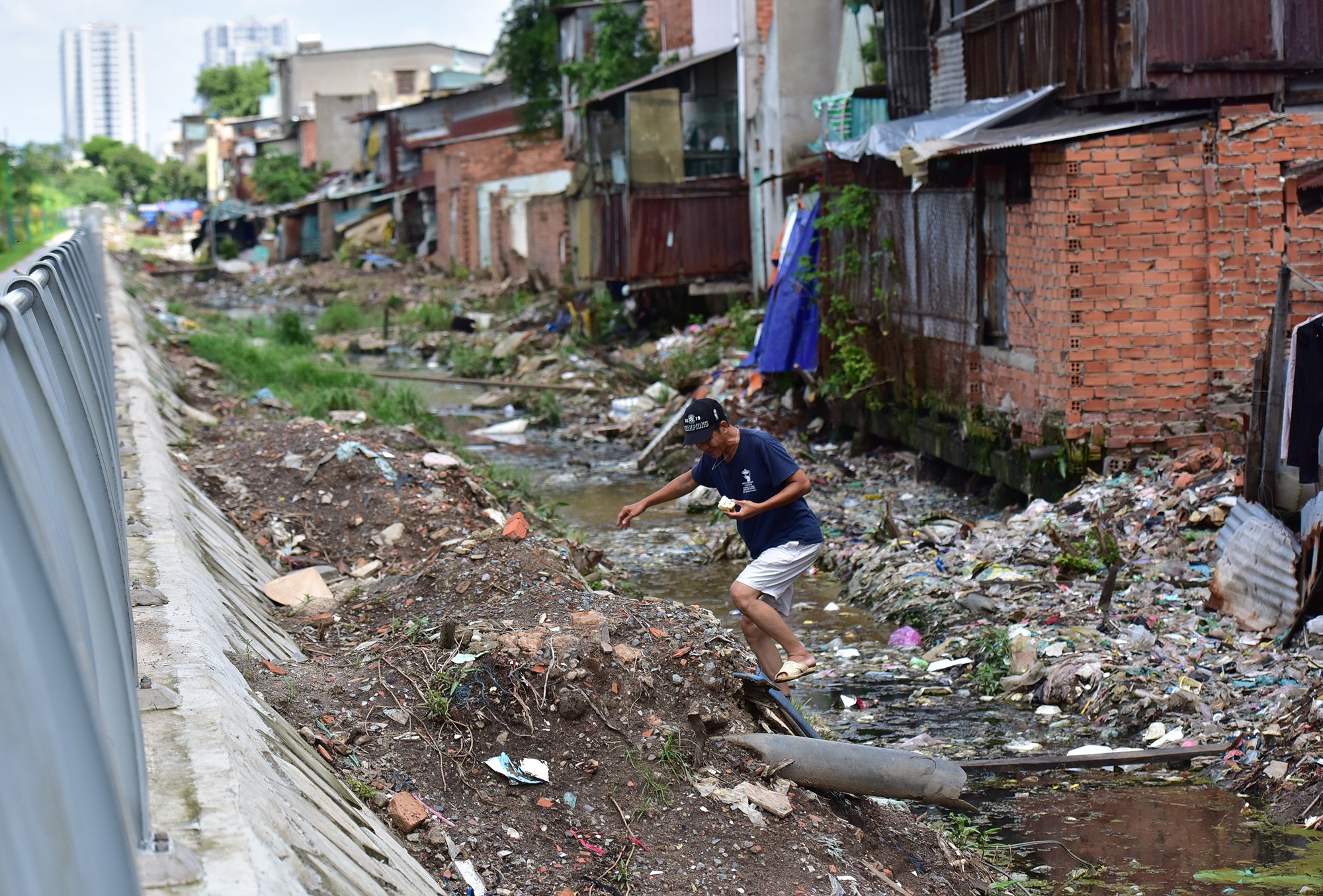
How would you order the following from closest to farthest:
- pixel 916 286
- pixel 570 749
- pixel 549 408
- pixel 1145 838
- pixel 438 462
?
pixel 570 749
pixel 1145 838
pixel 438 462
pixel 916 286
pixel 549 408

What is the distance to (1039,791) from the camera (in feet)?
18.1

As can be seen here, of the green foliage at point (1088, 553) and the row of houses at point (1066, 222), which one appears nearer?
the green foliage at point (1088, 553)

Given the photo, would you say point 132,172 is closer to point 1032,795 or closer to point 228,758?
point 1032,795

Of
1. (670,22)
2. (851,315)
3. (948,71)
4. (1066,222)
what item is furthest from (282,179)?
(1066,222)

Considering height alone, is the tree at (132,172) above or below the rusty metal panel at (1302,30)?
A: above

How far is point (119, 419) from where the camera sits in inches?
337

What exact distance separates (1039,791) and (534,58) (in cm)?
2488

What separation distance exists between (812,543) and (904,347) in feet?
20.4

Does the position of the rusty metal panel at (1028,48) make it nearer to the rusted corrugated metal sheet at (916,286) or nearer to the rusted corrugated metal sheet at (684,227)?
the rusted corrugated metal sheet at (916,286)

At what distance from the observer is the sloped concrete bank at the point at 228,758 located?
275 cm

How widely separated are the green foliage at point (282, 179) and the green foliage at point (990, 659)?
153 feet

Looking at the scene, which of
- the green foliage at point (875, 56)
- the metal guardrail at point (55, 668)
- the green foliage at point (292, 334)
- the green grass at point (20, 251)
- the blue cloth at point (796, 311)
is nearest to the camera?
the metal guardrail at point (55, 668)

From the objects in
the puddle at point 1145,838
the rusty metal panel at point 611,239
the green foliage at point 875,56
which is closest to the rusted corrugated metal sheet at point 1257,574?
the puddle at point 1145,838

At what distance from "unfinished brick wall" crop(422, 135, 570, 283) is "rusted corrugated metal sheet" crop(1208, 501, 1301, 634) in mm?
24438
